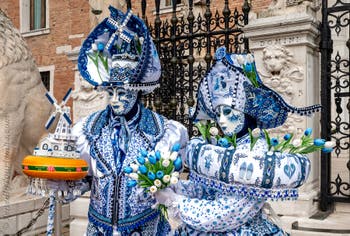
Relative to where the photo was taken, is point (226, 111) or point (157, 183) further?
point (226, 111)

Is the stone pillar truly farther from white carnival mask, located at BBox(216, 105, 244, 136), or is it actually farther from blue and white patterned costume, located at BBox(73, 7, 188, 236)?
white carnival mask, located at BBox(216, 105, 244, 136)

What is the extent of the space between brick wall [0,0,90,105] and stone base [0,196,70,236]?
34.2 feet

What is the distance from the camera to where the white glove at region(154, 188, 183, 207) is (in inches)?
96.0

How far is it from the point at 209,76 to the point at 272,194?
713mm

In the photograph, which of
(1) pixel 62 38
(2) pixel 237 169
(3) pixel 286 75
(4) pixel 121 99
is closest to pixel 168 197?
(2) pixel 237 169

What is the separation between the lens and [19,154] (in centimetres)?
576

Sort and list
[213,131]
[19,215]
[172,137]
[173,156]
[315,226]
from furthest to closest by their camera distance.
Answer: [19,215], [315,226], [172,137], [213,131], [173,156]

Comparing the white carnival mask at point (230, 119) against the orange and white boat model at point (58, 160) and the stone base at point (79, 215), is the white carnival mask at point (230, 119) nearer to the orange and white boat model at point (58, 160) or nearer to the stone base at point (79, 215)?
the orange and white boat model at point (58, 160)

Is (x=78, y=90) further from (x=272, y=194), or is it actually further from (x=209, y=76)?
(x=272, y=194)

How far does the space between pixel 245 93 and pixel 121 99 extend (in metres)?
0.85

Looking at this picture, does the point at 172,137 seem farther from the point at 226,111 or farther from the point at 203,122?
the point at 226,111

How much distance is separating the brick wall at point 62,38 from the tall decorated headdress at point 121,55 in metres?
12.9

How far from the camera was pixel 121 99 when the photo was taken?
2.91m

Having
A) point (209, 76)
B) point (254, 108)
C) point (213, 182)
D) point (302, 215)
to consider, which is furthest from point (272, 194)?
point (302, 215)
